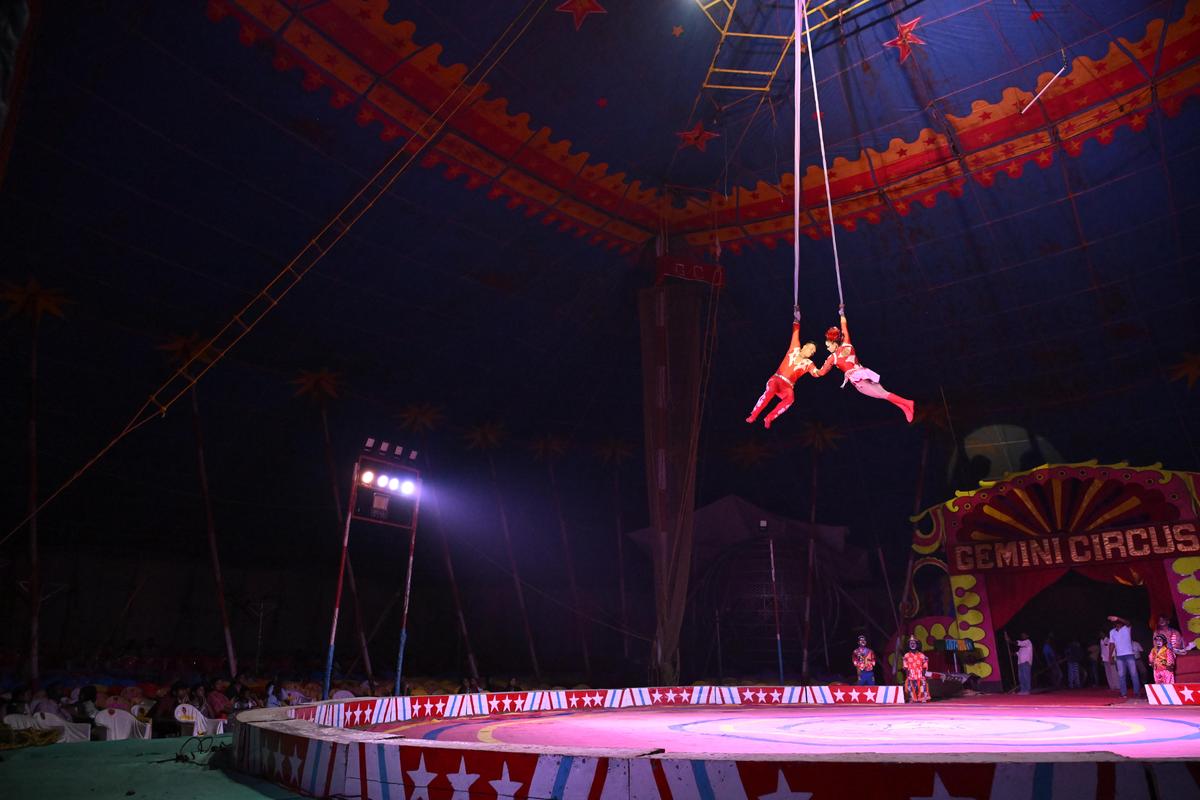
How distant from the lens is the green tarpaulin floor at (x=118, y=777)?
17.3 ft

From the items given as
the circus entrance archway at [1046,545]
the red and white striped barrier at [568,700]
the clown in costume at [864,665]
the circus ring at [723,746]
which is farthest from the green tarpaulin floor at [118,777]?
the circus entrance archway at [1046,545]

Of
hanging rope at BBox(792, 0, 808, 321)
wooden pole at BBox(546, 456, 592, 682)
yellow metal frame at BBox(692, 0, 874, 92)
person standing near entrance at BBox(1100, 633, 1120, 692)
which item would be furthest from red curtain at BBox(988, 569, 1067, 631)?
yellow metal frame at BBox(692, 0, 874, 92)

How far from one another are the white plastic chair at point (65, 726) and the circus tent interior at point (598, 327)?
2.64 m

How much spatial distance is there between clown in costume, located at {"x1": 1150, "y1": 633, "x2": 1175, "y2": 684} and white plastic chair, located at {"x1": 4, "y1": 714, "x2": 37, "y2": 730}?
51.3 ft

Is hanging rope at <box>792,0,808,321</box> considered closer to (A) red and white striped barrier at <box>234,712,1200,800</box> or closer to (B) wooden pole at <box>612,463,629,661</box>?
(A) red and white striped barrier at <box>234,712,1200,800</box>

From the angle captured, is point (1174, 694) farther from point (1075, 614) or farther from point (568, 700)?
point (568, 700)

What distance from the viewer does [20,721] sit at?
29.3 feet

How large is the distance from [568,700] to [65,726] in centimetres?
690

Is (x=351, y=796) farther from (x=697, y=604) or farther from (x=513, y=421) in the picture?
(x=697, y=604)

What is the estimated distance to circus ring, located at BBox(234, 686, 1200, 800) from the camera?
9.91 ft

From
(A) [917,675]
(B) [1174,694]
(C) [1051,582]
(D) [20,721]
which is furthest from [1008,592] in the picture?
(D) [20,721]

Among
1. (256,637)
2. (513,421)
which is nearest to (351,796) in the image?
(513,421)

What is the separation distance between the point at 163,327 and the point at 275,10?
623 cm

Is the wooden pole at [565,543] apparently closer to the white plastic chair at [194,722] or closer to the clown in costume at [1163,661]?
the white plastic chair at [194,722]
